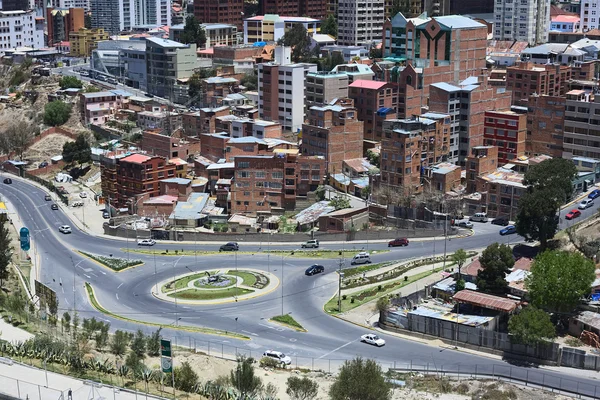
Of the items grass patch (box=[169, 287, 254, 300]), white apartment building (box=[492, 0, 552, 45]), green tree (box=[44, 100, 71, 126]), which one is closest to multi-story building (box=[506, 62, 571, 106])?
white apartment building (box=[492, 0, 552, 45])

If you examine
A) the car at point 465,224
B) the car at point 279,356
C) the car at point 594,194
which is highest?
the car at point 594,194

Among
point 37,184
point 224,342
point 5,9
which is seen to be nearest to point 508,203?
point 224,342

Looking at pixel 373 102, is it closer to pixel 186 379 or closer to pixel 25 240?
pixel 25 240

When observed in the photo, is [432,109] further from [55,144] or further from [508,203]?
[55,144]

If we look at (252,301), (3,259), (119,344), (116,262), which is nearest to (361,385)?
(119,344)

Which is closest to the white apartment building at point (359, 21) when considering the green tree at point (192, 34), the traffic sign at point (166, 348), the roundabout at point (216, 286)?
the green tree at point (192, 34)

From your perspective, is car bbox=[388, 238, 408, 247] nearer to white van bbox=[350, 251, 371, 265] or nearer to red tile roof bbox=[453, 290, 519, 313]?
white van bbox=[350, 251, 371, 265]

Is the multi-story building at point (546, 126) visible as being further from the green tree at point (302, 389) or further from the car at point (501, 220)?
the green tree at point (302, 389)
